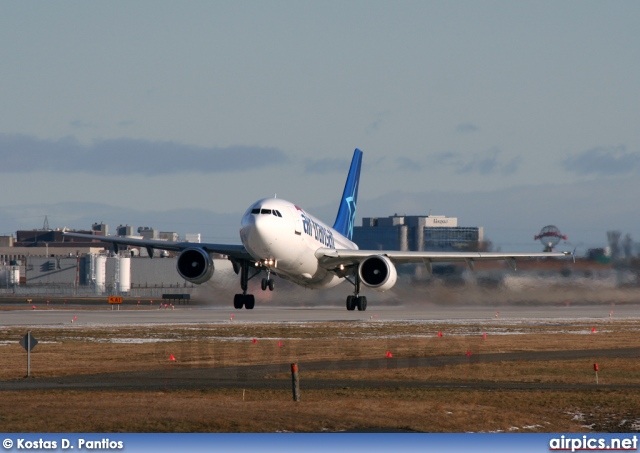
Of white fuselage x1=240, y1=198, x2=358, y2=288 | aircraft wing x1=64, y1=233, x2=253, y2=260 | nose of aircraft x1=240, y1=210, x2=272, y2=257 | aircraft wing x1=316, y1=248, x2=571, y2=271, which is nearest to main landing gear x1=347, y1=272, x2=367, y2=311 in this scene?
aircraft wing x1=316, y1=248, x2=571, y2=271

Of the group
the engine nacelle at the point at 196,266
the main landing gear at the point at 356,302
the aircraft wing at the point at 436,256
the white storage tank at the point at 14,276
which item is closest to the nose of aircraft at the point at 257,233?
the engine nacelle at the point at 196,266

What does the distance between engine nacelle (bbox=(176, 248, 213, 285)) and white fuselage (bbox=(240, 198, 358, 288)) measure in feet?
13.5

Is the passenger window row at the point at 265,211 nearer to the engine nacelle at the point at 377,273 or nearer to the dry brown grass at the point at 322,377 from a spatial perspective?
the dry brown grass at the point at 322,377

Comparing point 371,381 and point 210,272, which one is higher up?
point 210,272

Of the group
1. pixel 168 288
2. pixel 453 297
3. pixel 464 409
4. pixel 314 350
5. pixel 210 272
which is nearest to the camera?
pixel 464 409

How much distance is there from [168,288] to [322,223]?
81153 mm

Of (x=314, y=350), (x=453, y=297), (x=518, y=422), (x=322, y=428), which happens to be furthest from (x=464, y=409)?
(x=453, y=297)

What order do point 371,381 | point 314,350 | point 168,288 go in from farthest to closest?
point 168,288 → point 314,350 → point 371,381

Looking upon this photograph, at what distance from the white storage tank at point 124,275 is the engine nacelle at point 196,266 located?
271 feet

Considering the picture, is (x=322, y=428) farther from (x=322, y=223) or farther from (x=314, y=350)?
(x=322, y=223)

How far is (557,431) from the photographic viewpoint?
1964cm

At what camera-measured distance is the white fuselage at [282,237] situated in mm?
51625

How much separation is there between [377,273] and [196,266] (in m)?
10.0

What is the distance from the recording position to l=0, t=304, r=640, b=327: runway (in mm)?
55156
